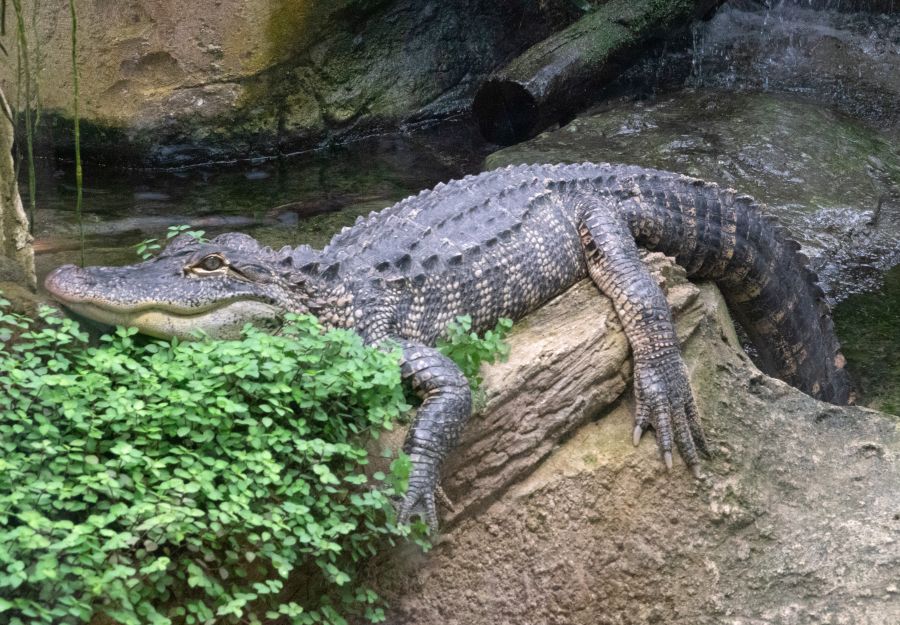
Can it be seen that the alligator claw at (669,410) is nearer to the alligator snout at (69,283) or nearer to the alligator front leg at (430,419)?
the alligator front leg at (430,419)

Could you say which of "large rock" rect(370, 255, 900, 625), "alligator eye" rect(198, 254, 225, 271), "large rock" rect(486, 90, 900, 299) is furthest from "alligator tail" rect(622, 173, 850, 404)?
"alligator eye" rect(198, 254, 225, 271)

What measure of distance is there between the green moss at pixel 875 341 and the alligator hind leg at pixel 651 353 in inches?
72.6

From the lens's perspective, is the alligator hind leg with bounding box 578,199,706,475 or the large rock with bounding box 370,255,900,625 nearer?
the large rock with bounding box 370,255,900,625

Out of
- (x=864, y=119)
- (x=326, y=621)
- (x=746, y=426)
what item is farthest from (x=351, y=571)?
(x=864, y=119)

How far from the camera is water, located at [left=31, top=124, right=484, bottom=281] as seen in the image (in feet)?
22.4

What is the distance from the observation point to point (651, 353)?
4574 millimetres

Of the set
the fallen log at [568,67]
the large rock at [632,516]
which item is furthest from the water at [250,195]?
the large rock at [632,516]

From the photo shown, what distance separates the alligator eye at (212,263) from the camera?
4078 millimetres

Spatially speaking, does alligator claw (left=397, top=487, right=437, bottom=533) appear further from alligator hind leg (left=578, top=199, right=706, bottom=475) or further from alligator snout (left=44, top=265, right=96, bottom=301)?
alligator snout (left=44, top=265, right=96, bottom=301)

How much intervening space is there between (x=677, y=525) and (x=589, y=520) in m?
0.39

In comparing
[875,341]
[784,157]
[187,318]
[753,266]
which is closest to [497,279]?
[187,318]

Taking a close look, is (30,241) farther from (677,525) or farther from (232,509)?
(677,525)

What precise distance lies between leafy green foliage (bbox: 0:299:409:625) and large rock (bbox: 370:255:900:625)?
51cm

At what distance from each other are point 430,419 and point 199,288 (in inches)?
42.3
